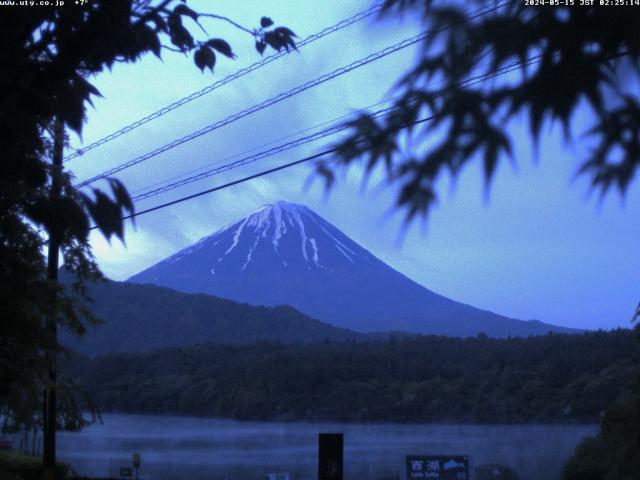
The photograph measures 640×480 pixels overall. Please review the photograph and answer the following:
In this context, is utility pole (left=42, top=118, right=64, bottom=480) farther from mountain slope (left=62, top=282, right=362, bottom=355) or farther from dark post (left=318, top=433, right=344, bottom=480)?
mountain slope (left=62, top=282, right=362, bottom=355)

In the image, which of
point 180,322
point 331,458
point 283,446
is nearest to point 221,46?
point 331,458

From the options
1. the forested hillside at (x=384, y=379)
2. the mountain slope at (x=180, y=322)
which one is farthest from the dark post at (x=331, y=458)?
the mountain slope at (x=180, y=322)

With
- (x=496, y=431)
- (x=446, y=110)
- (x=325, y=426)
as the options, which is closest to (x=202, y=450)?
(x=325, y=426)

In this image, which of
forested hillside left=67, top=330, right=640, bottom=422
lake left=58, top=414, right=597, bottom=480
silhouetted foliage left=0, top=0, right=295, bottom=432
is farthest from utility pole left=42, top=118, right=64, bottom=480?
lake left=58, top=414, right=597, bottom=480

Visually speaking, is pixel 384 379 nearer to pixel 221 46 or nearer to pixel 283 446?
pixel 283 446

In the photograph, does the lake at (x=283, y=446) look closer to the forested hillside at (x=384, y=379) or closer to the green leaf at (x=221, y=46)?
the forested hillside at (x=384, y=379)

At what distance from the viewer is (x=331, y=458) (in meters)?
14.9

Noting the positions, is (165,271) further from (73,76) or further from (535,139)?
(535,139)

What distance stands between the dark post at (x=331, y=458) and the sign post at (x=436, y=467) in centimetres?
447

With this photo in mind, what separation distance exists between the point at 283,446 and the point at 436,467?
19.8m

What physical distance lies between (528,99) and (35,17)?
3.63 m

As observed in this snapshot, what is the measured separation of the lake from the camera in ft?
93.2

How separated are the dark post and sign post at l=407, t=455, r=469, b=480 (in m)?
4.47

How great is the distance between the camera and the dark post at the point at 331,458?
584 inches
